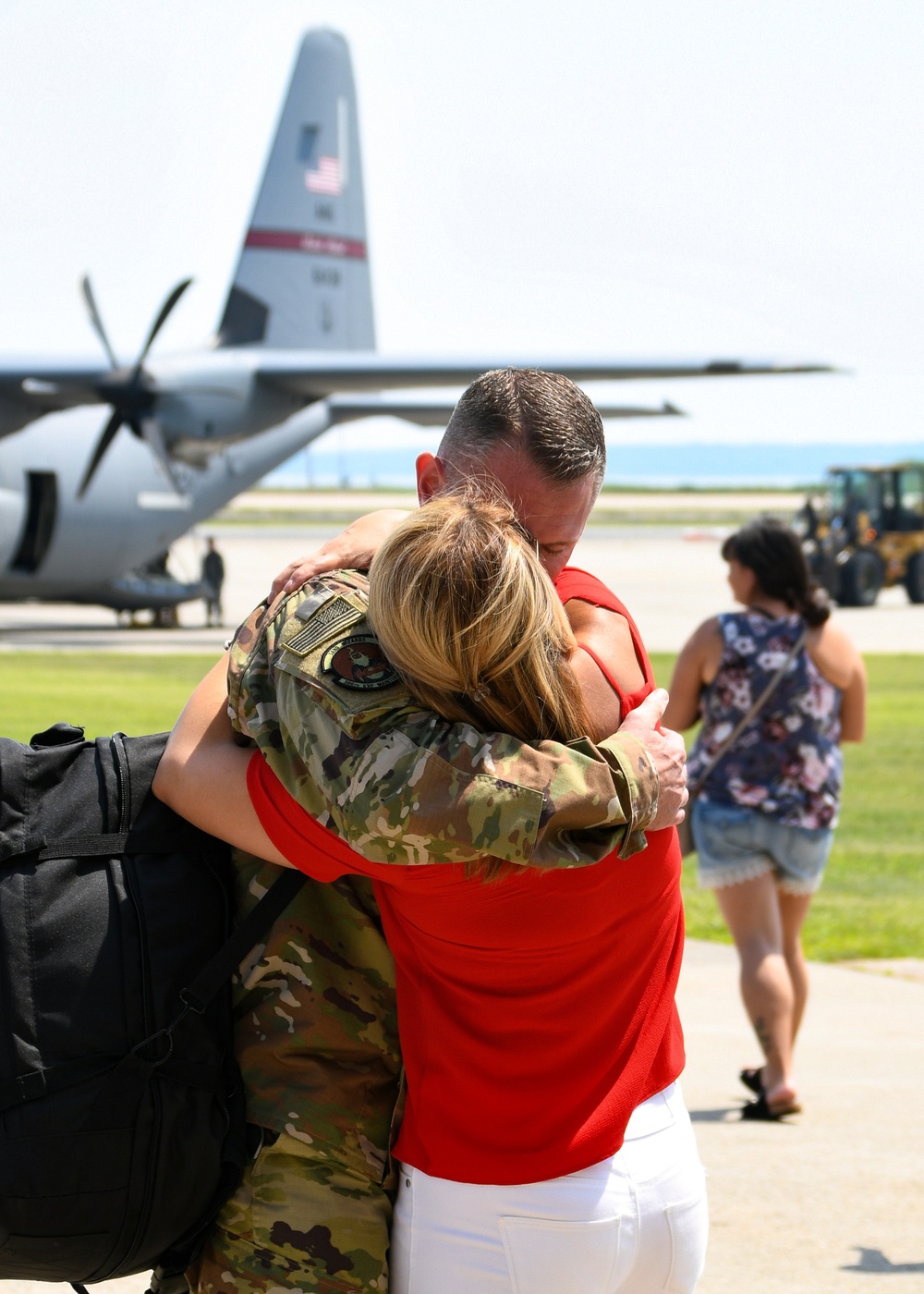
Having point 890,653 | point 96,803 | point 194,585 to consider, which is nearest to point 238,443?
point 194,585

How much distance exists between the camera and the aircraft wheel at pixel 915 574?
→ 31202 millimetres

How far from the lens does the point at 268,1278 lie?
Answer: 5.64 ft

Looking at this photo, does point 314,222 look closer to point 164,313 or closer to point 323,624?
point 164,313

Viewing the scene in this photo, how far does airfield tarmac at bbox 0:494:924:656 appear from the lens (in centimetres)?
2338

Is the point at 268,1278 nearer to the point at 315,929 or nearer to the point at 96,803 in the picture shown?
the point at 315,929

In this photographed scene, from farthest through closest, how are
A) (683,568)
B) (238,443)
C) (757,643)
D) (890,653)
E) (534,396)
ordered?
(683,568) < (238,443) < (890,653) < (757,643) < (534,396)

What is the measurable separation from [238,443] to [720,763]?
69.7ft

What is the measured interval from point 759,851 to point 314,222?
28684mm

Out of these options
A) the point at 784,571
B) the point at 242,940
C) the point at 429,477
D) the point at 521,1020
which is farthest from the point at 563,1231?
the point at 784,571

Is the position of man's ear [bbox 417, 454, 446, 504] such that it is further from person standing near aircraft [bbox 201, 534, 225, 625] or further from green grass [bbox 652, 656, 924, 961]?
person standing near aircraft [bbox 201, 534, 225, 625]

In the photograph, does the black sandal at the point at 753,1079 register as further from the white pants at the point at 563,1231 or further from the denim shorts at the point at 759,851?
the white pants at the point at 563,1231

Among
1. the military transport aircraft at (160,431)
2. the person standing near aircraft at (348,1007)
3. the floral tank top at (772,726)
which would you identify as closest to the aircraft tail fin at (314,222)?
the military transport aircraft at (160,431)

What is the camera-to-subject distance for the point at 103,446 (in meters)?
22.2

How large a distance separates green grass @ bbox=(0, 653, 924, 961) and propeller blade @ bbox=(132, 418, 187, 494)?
3855 mm
